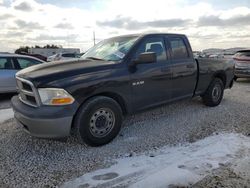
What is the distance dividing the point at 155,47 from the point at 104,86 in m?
1.58

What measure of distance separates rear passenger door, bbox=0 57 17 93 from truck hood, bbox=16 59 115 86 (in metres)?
4.17

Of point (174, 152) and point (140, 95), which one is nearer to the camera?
point (174, 152)

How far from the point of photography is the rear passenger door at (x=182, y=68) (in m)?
5.46

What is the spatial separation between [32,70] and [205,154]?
9.80ft

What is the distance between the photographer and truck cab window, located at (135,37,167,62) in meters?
4.95

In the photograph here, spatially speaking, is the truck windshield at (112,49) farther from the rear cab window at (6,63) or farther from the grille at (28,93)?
the rear cab window at (6,63)

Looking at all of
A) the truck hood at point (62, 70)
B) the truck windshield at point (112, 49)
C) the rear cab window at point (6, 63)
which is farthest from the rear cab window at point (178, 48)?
the rear cab window at point (6, 63)

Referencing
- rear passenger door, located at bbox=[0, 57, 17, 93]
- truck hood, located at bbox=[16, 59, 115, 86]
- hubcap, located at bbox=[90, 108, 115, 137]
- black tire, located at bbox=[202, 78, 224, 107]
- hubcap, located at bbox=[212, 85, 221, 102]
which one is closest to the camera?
truck hood, located at bbox=[16, 59, 115, 86]

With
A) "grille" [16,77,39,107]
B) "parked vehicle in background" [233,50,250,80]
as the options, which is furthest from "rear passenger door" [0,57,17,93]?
"parked vehicle in background" [233,50,250,80]

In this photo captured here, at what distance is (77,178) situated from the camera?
334cm

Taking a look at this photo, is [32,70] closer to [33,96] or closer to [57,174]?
[33,96]

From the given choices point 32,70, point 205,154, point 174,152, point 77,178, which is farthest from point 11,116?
point 205,154

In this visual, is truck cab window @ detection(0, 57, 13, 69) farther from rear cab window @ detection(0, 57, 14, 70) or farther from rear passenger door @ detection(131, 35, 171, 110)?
rear passenger door @ detection(131, 35, 171, 110)

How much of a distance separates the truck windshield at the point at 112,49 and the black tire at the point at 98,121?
2.98ft
